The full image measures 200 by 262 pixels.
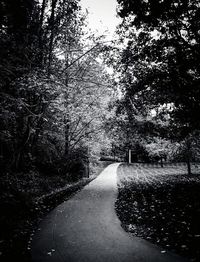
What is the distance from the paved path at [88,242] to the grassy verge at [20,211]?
0.34 meters

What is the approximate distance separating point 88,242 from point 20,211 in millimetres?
4128

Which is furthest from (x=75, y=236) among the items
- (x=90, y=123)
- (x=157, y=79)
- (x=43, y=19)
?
(x=90, y=123)

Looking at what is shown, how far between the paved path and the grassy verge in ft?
1.13

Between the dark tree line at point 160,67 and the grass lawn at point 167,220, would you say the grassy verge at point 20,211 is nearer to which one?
the grass lawn at point 167,220

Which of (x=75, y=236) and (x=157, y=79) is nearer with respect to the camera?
(x=75, y=236)

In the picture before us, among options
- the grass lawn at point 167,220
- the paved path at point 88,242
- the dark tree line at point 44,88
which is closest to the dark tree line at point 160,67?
the dark tree line at point 44,88

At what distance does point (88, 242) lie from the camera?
565cm

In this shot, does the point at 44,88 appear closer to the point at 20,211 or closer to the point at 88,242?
the point at 20,211

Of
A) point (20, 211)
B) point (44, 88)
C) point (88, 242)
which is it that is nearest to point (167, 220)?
point (88, 242)

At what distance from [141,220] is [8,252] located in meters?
4.31

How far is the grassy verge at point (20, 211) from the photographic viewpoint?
17.4ft

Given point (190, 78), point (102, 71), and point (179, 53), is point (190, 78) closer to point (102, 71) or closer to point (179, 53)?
point (179, 53)

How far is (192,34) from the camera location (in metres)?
9.88

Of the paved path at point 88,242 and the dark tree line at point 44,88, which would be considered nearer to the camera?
the paved path at point 88,242
